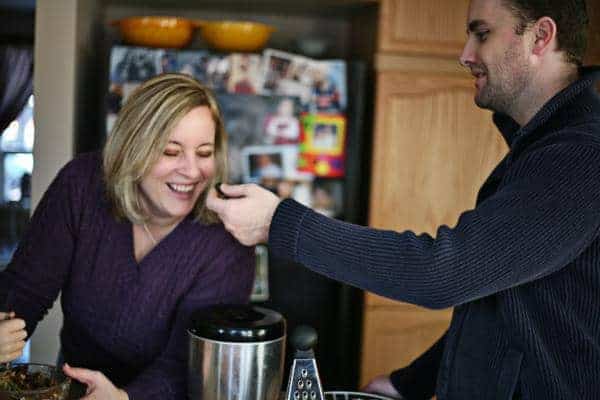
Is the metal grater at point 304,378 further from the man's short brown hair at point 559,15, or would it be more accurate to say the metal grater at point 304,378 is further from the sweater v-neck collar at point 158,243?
the man's short brown hair at point 559,15

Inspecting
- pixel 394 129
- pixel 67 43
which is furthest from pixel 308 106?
pixel 67 43

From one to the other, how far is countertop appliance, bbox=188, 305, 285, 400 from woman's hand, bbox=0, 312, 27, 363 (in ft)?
1.05

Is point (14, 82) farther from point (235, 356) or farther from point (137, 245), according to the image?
point (235, 356)

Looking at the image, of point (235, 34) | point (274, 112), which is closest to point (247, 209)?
point (274, 112)

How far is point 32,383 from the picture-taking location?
1185 millimetres

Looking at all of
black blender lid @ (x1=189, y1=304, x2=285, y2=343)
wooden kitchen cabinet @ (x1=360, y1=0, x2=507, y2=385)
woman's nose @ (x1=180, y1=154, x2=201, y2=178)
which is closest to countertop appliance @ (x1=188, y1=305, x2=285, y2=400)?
black blender lid @ (x1=189, y1=304, x2=285, y2=343)

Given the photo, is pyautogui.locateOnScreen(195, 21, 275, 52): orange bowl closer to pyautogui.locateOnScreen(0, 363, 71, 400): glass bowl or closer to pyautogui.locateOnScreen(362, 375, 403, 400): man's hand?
pyautogui.locateOnScreen(362, 375, 403, 400): man's hand

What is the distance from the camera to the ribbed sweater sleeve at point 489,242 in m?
1.06

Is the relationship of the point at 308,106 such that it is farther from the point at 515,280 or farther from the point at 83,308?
the point at 515,280

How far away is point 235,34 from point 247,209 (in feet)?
5.56

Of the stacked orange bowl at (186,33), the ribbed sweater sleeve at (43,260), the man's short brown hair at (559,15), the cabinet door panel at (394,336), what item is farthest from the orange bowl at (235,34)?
the man's short brown hair at (559,15)

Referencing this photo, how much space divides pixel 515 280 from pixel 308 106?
1784 mm

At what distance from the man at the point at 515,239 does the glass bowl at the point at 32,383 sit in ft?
1.25

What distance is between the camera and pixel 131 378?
1559 mm
